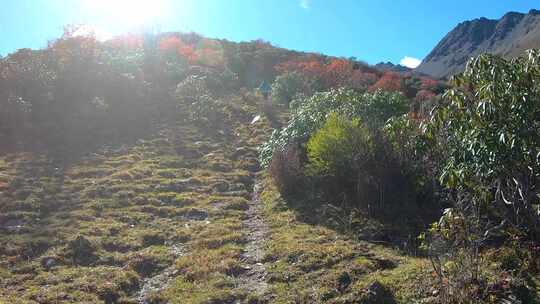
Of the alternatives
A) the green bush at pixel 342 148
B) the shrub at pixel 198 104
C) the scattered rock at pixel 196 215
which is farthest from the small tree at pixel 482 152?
the shrub at pixel 198 104

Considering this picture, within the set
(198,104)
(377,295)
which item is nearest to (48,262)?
(377,295)

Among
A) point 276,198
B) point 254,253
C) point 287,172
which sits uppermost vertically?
point 287,172

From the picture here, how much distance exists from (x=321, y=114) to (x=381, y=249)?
727 centimetres

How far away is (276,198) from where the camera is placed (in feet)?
45.3

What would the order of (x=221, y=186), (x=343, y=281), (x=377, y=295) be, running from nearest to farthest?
1. (x=377, y=295)
2. (x=343, y=281)
3. (x=221, y=186)

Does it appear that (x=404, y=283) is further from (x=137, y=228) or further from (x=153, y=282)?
(x=137, y=228)

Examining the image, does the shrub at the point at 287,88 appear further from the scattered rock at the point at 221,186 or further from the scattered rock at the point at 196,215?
the scattered rock at the point at 196,215

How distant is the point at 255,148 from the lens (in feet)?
67.8

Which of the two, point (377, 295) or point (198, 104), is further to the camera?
point (198, 104)

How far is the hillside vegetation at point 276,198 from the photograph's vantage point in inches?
270

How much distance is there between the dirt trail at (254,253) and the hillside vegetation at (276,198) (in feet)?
0.15

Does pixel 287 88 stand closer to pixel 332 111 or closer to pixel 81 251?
pixel 332 111

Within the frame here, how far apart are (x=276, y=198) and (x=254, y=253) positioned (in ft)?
12.4

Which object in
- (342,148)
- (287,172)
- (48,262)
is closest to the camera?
(48,262)
